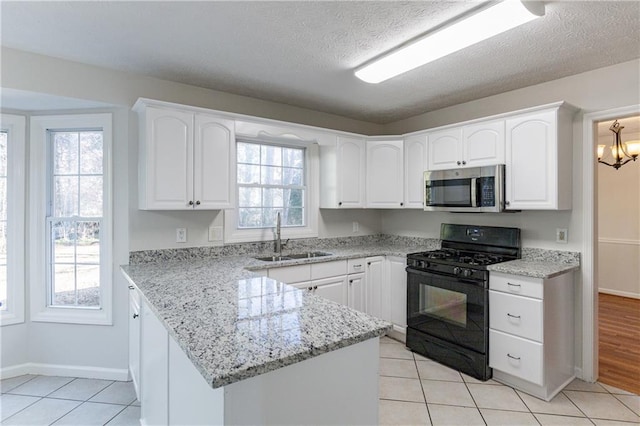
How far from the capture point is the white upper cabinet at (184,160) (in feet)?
8.32

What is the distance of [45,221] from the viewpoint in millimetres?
2834

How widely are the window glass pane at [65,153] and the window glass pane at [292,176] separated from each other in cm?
187

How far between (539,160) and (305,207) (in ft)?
7.32

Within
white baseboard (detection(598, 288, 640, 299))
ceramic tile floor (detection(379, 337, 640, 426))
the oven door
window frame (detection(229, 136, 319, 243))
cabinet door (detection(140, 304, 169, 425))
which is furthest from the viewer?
white baseboard (detection(598, 288, 640, 299))

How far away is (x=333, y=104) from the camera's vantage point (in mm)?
3580

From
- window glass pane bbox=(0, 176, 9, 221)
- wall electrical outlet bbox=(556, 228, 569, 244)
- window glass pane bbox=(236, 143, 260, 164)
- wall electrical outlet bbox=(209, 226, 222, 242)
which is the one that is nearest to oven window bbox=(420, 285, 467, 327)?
wall electrical outlet bbox=(556, 228, 569, 244)

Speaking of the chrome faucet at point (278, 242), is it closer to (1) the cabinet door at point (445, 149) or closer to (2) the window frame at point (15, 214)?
(1) the cabinet door at point (445, 149)

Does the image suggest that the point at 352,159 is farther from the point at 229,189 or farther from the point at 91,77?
the point at 91,77

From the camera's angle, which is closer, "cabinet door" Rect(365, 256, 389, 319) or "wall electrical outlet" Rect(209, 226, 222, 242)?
"wall electrical outlet" Rect(209, 226, 222, 242)

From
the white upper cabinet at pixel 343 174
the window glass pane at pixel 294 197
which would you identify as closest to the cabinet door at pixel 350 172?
the white upper cabinet at pixel 343 174

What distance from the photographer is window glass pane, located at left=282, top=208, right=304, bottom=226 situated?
3.67 metres

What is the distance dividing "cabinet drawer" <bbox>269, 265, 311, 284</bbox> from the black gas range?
3.28 feet

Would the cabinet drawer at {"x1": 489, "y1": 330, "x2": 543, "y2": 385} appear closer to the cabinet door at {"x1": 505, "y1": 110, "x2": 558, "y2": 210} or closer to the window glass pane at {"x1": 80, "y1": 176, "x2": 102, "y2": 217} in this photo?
the cabinet door at {"x1": 505, "y1": 110, "x2": 558, "y2": 210}

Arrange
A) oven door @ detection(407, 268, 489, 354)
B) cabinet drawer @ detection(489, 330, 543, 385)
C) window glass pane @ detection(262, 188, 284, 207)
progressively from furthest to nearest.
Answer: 1. window glass pane @ detection(262, 188, 284, 207)
2. oven door @ detection(407, 268, 489, 354)
3. cabinet drawer @ detection(489, 330, 543, 385)
